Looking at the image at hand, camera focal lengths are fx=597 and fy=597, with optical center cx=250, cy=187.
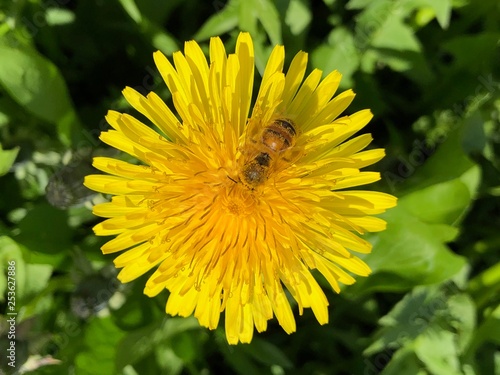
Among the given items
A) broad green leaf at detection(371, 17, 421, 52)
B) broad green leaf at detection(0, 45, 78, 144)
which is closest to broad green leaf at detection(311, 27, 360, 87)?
broad green leaf at detection(371, 17, 421, 52)

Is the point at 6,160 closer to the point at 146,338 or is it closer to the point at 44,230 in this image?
the point at 44,230

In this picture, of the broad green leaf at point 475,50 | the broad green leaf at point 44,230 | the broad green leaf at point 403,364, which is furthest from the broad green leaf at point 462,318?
the broad green leaf at point 44,230

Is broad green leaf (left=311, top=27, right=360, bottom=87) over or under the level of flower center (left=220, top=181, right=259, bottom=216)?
over

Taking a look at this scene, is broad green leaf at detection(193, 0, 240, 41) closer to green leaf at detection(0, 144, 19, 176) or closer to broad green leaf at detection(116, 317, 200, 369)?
green leaf at detection(0, 144, 19, 176)

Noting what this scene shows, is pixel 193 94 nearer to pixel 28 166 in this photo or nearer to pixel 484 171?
pixel 28 166

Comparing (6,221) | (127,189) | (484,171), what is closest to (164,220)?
(127,189)

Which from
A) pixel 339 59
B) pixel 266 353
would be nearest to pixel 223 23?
pixel 339 59

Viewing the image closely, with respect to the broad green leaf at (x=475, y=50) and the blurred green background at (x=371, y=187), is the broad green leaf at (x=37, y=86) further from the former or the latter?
the broad green leaf at (x=475, y=50)
